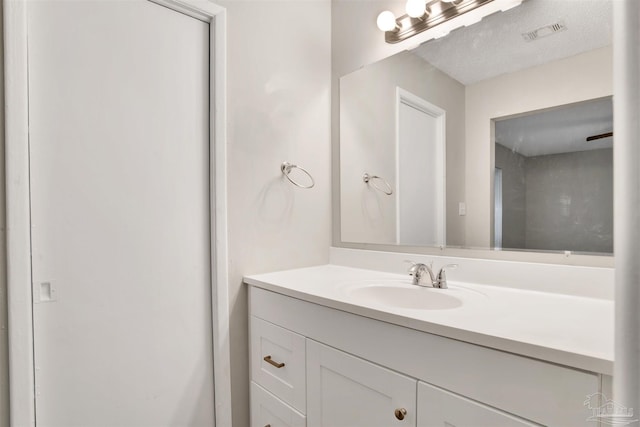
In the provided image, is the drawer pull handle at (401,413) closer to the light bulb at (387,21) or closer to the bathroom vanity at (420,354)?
the bathroom vanity at (420,354)

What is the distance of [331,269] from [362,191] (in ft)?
1.36

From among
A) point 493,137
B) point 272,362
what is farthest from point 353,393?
point 493,137

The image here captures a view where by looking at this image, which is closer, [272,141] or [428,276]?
[428,276]

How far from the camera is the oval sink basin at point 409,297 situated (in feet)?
3.87

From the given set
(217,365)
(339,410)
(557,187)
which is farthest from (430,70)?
(217,365)

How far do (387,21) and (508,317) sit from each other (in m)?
1.29

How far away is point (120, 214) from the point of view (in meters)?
1.14

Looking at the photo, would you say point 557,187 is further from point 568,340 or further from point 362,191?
point 362,191

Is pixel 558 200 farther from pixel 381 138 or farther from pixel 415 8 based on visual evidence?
pixel 415 8

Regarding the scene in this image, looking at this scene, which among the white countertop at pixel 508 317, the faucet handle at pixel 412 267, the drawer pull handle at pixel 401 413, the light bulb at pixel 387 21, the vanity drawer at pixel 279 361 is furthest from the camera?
the light bulb at pixel 387 21

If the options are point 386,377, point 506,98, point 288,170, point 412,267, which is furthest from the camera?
point 288,170

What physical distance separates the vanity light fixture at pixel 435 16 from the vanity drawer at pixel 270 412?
1.58m

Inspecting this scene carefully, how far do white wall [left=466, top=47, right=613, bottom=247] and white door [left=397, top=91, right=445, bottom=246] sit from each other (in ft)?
0.40

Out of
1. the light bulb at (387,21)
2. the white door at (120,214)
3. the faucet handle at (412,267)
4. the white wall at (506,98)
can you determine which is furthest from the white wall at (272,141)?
the white wall at (506,98)
